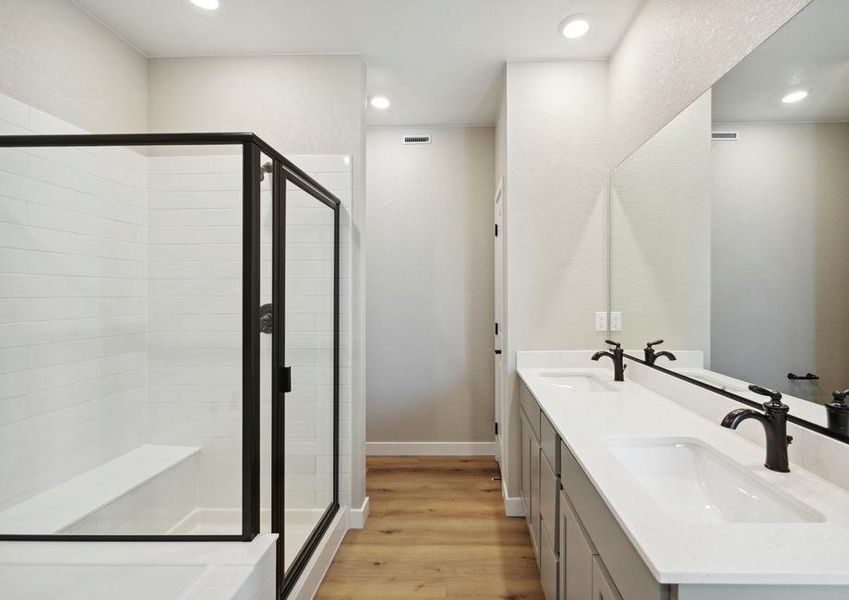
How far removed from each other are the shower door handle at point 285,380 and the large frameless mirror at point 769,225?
166 centimetres

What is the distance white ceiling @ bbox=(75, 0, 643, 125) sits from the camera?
2209 millimetres

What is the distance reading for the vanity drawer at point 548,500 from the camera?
1.68 meters

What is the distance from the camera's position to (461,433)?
12.3 feet

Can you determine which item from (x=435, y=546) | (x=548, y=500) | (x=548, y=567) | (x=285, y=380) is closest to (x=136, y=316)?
(x=285, y=380)

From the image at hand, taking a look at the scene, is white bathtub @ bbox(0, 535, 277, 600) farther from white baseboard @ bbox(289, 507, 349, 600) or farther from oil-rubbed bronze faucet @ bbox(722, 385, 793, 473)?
oil-rubbed bronze faucet @ bbox(722, 385, 793, 473)

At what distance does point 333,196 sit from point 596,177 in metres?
1.58

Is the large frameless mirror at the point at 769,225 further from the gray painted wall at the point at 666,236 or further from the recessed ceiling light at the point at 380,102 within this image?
the recessed ceiling light at the point at 380,102

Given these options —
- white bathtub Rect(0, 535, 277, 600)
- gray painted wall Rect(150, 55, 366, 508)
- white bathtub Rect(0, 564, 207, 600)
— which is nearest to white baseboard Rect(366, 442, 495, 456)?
gray painted wall Rect(150, 55, 366, 508)

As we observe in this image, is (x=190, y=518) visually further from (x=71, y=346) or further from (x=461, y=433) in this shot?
(x=461, y=433)

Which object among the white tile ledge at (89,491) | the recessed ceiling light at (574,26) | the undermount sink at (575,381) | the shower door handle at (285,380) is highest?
the recessed ceiling light at (574,26)

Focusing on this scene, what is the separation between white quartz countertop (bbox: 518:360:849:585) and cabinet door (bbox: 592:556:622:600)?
0.65ft

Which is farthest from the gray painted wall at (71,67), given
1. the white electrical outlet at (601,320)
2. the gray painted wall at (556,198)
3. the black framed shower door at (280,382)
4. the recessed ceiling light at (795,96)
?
the white electrical outlet at (601,320)

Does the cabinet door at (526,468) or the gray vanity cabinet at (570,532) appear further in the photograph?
the cabinet door at (526,468)

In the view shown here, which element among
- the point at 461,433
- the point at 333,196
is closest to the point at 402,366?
the point at 461,433
